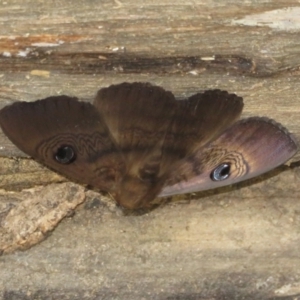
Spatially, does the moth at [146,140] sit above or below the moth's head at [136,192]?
above

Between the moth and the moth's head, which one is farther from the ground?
the moth

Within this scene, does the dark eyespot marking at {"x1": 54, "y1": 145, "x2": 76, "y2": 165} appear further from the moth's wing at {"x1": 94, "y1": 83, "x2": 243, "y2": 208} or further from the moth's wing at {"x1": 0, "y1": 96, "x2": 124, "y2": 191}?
the moth's wing at {"x1": 94, "y1": 83, "x2": 243, "y2": 208}

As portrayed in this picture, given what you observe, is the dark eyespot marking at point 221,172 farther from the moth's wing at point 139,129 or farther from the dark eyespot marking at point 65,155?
the dark eyespot marking at point 65,155

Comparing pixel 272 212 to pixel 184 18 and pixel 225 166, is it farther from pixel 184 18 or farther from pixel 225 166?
pixel 184 18

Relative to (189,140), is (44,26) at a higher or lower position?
higher

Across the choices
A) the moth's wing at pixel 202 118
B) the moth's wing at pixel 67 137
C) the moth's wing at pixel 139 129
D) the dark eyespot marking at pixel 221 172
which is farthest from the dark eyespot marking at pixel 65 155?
the dark eyespot marking at pixel 221 172

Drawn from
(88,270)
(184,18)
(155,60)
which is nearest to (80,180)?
(88,270)

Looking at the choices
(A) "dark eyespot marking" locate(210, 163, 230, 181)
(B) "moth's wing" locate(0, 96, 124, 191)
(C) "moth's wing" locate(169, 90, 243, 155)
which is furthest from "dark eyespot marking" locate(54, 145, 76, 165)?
(A) "dark eyespot marking" locate(210, 163, 230, 181)

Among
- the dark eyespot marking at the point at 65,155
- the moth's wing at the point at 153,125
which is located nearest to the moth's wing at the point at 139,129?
the moth's wing at the point at 153,125
